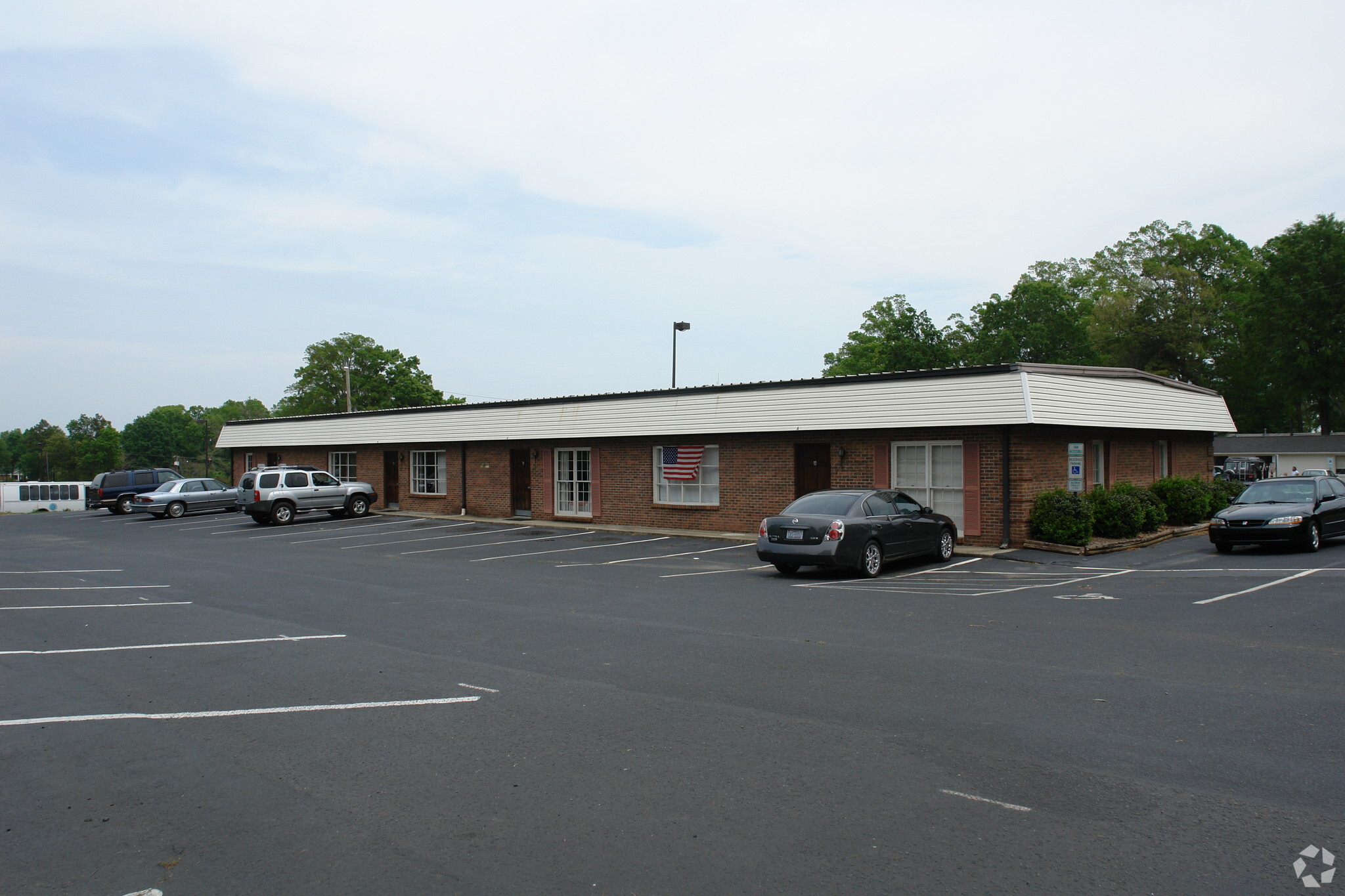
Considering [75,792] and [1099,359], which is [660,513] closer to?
[75,792]

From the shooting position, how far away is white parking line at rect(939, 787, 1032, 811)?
15.7ft

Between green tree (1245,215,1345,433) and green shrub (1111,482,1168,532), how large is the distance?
157 feet

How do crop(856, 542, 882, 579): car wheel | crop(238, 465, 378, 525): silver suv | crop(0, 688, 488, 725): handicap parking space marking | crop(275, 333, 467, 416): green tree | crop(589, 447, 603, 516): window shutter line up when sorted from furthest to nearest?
crop(275, 333, 467, 416): green tree
crop(238, 465, 378, 525): silver suv
crop(589, 447, 603, 516): window shutter
crop(856, 542, 882, 579): car wheel
crop(0, 688, 488, 725): handicap parking space marking

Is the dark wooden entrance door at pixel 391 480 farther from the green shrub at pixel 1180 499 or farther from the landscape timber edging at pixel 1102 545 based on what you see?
the green shrub at pixel 1180 499

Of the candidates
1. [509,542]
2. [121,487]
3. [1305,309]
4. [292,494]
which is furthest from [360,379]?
[1305,309]

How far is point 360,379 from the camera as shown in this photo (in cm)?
7688

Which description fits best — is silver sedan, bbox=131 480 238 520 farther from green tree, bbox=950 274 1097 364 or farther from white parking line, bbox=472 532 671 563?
green tree, bbox=950 274 1097 364

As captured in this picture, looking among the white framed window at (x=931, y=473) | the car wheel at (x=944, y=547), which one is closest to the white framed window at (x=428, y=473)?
the white framed window at (x=931, y=473)

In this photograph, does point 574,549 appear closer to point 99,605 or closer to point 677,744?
point 99,605

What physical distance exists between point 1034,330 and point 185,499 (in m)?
51.8

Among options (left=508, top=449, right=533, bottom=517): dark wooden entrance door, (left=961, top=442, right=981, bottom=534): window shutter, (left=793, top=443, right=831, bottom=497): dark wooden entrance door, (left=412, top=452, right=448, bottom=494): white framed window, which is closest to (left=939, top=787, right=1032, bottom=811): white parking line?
(left=961, top=442, right=981, bottom=534): window shutter

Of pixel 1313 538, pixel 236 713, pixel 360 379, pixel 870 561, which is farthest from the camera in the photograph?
pixel 360 379

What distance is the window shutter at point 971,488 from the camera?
1903cm

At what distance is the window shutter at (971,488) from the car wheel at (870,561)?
4441mm
